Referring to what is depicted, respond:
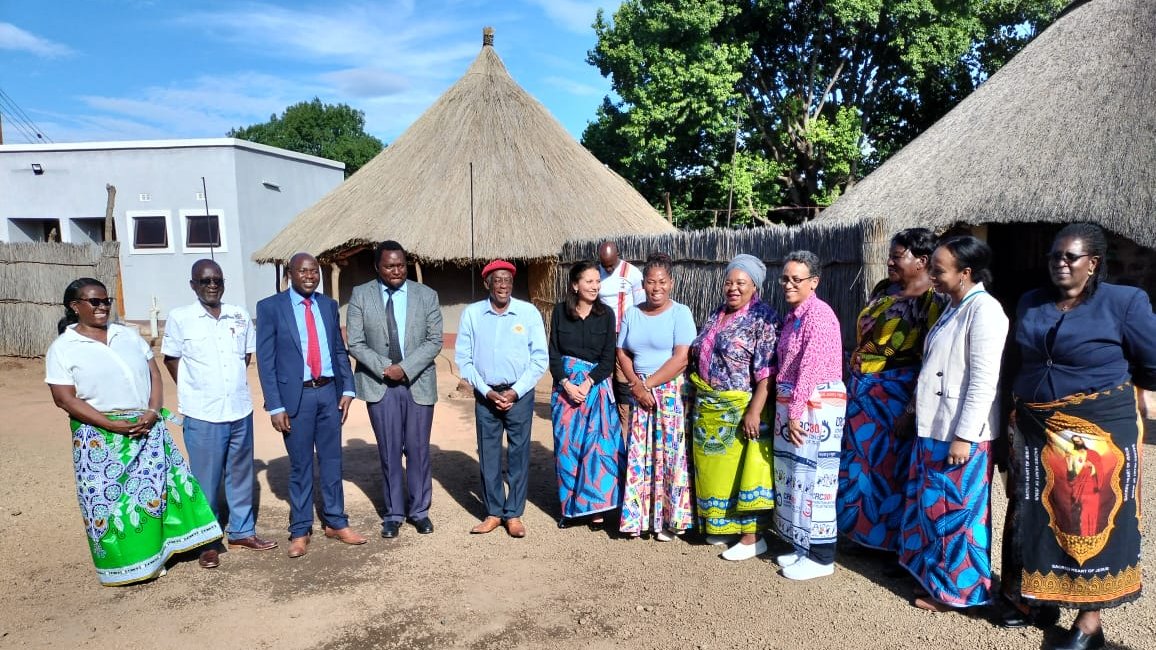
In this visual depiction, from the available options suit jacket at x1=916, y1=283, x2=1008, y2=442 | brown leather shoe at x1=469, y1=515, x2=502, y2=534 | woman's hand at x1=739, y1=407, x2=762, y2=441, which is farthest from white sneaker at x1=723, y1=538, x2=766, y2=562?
brown leather shoe at x1=469, y1=515, x2=502, y2=534

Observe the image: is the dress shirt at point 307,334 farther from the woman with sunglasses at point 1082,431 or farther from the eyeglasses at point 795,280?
the woman with sunglasses at point 1082,431

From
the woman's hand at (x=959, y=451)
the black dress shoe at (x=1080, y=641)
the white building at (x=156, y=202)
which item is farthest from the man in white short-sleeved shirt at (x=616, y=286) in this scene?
the white building at (x=156, y=202)

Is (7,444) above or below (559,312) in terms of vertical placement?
below

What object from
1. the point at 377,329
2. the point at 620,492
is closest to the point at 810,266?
the point at 620,492

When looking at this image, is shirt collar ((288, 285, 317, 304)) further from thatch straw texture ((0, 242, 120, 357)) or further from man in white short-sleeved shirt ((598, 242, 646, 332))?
thatch straw texture ((0, 242, 120, 357))

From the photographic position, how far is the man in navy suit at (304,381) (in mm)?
3875

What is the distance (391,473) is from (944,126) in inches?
339

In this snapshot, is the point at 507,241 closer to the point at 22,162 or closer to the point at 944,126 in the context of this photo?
the point at 944,126

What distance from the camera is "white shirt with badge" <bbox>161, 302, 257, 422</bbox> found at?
3814 millimetres

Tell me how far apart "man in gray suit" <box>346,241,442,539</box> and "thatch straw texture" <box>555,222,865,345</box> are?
278cm

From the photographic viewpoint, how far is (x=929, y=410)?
3084mm

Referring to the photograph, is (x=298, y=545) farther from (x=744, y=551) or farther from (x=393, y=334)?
(x=744, y=551)

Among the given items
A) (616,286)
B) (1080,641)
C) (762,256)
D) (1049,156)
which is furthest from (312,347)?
(1049,156)

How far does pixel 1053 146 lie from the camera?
7426mm
